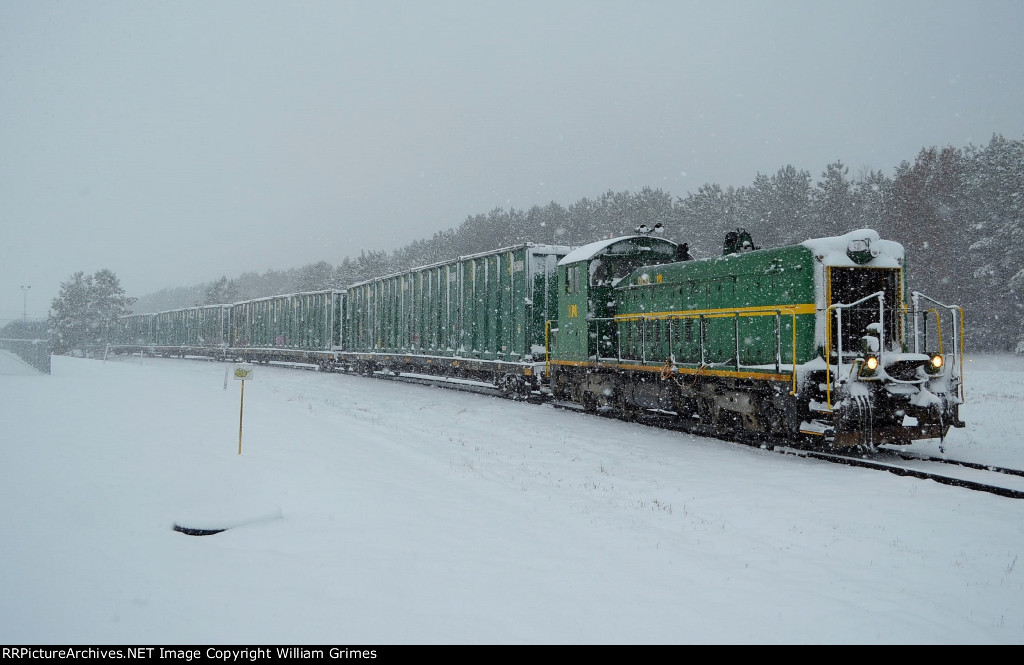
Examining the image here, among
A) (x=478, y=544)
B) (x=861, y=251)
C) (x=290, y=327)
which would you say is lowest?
(x=478, y=544)

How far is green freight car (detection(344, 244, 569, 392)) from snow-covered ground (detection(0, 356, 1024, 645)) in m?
7.34

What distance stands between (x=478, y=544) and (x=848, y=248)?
776 cm

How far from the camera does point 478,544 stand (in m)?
5.74

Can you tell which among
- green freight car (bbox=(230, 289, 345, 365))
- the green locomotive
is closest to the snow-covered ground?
the green locomotive

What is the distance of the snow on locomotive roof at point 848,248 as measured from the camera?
1005 centimetres

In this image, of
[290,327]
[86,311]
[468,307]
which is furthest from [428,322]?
[86,311]

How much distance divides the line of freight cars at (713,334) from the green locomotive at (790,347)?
25mm

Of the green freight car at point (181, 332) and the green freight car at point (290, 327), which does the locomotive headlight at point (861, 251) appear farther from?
the green freight car at point (181, 332)

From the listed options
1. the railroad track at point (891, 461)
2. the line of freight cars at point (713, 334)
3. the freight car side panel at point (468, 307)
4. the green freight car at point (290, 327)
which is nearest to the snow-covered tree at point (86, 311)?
the green freight car at point (290, 327)

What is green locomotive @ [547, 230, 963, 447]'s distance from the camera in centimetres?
940

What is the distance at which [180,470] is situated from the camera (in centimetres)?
781

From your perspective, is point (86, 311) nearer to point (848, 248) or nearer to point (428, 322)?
point (428, 322)

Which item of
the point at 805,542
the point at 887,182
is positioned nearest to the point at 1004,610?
the point at 805,542
